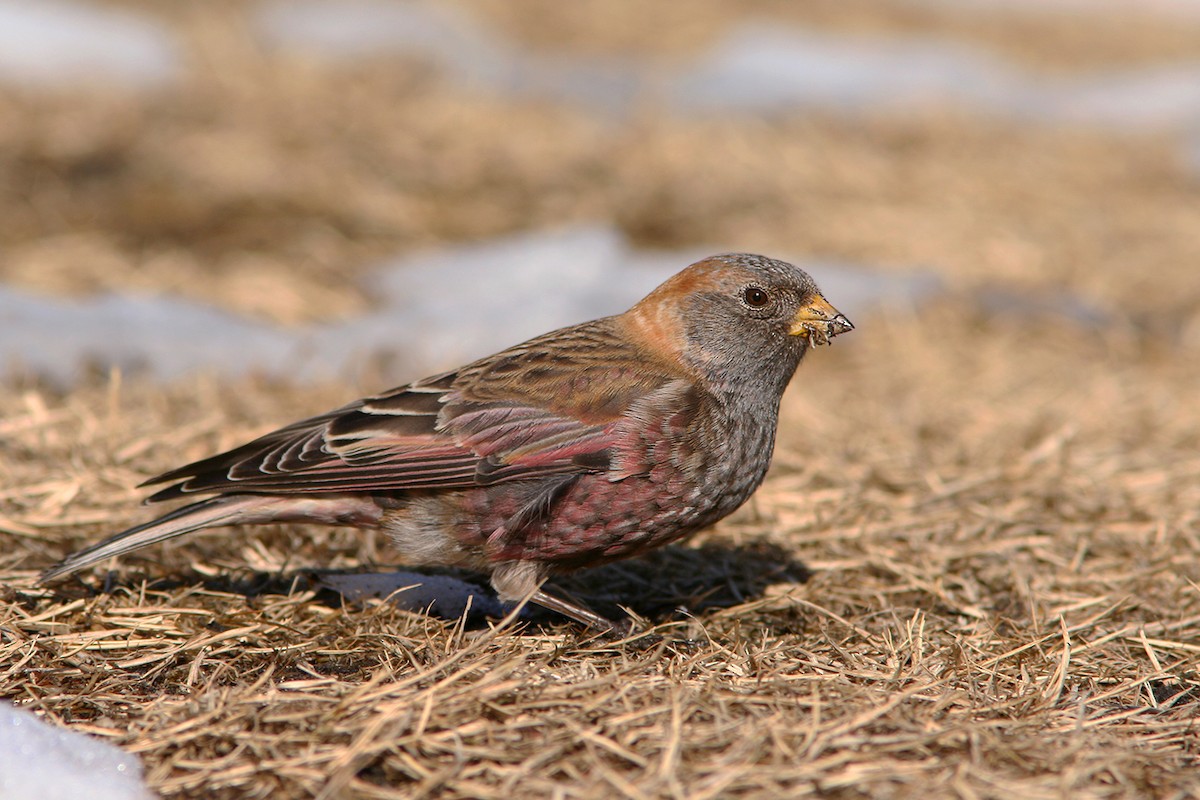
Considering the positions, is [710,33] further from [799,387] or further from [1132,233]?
[799,387]

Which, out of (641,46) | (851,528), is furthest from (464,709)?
(641,46)

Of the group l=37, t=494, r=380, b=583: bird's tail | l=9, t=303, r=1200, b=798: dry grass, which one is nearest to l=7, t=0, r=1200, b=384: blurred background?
l=9, t=303, r=1200, b=798: dry grass

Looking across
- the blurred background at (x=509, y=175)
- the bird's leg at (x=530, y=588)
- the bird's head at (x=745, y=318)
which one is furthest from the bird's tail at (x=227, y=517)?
the blurred background at (x=509, y=175)

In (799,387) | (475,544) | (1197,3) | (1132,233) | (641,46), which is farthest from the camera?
(1197,3)

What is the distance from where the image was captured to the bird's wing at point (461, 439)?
13.0 ft

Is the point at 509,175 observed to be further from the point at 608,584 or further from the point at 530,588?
the point at 530,588

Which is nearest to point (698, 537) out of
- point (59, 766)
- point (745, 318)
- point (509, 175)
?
point (745, 318)

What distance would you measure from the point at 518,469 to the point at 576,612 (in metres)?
0.49

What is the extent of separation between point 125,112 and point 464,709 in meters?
8.21

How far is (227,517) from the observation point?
A: 157 inches

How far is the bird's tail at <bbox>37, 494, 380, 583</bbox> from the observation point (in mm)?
3836

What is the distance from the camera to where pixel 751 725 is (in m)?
3.04

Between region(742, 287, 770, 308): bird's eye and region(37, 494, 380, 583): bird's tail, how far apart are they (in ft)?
4.84

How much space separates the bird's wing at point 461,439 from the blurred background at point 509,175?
2.63m
